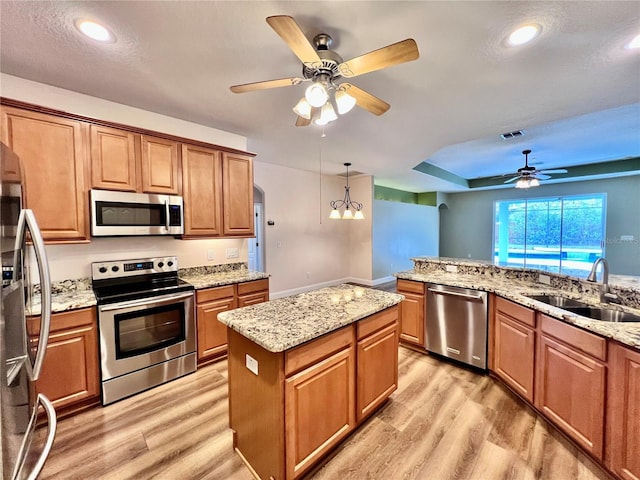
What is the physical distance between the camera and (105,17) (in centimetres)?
154

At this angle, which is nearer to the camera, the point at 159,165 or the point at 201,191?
the point at 159,165

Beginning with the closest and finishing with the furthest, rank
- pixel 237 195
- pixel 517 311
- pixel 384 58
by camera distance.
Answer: pixel 384 58, pixel 517 311, pixel 237 195

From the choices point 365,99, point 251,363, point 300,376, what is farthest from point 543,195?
point 251,363

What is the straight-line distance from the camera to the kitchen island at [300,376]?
1436mm

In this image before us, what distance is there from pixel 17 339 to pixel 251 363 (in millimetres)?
1011

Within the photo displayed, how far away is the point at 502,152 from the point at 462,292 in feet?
12.5

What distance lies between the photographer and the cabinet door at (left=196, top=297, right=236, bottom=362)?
278 cm

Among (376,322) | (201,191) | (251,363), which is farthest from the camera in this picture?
(201,191)

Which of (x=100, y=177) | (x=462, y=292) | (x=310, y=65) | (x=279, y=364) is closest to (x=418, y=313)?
(x=462, y=292)

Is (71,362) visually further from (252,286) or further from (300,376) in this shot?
(300,376)

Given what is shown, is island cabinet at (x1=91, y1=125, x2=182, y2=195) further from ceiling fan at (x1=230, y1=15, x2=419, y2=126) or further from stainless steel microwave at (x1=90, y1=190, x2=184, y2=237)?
ceiling fan at (x1=230, y1=15, x2=419, y2=126)

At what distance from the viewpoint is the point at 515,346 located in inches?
90.6

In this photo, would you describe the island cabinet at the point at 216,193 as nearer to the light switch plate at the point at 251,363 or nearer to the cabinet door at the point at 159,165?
the cabinet door at the point at 159,165

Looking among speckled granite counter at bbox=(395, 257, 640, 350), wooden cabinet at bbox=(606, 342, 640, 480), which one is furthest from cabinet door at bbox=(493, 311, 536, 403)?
wooden cabinet at bbox=(606, 342, 640, 480)
